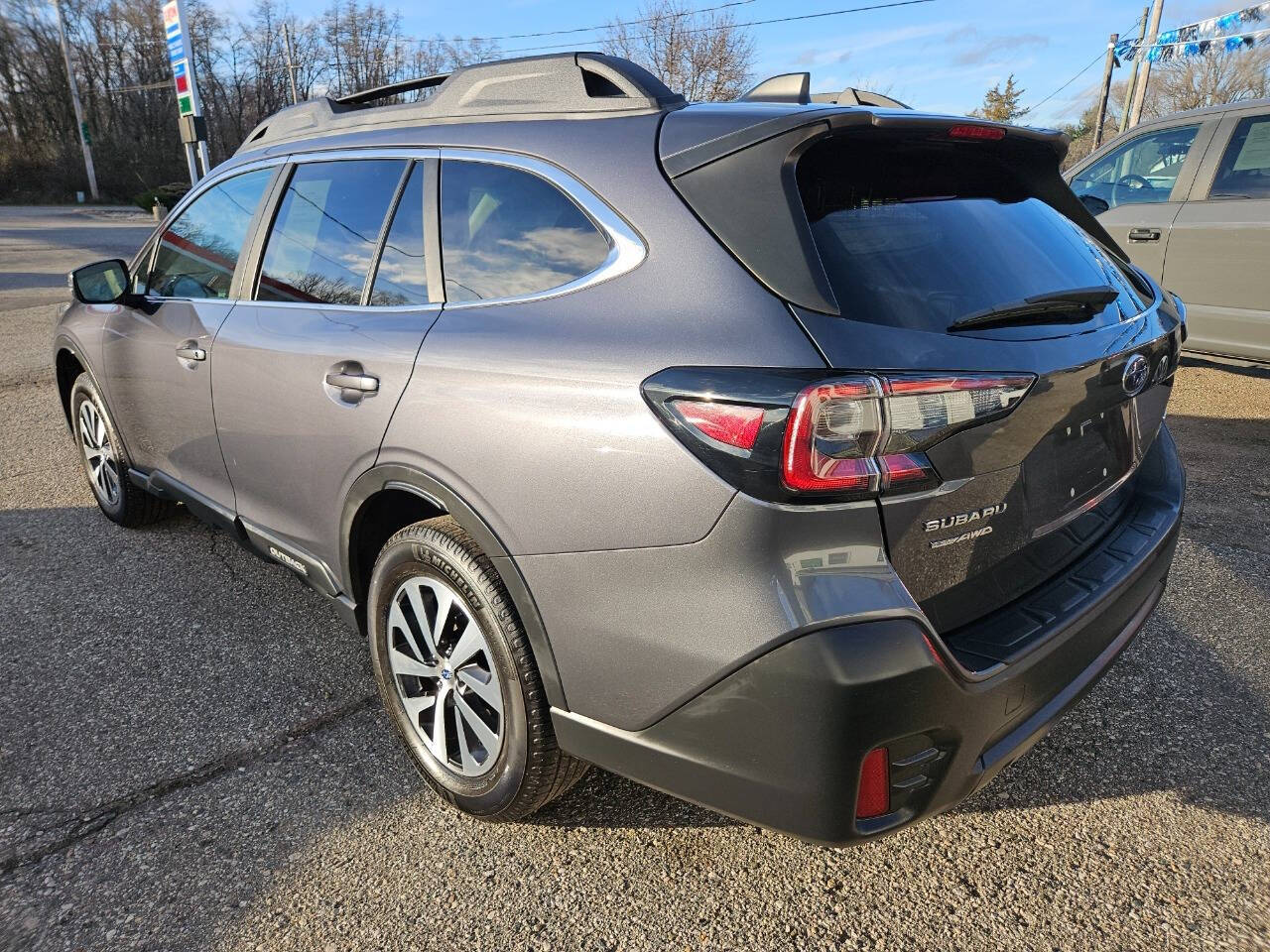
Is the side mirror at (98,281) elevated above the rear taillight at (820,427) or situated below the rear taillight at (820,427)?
above

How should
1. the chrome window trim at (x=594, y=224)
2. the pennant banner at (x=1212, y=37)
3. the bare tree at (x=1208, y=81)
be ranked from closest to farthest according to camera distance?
the chrome window trim at (x=594, y=224) → the pennant banner at (x=1212, y=37) → the bare tree at (x=1208, y=81)

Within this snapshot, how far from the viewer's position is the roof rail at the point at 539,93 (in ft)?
6.74

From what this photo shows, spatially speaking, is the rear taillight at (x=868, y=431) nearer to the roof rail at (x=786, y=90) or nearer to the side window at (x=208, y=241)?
the roof rail at (x=786, y=90)

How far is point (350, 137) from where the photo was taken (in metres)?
2.72

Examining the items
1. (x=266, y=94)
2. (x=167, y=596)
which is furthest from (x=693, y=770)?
(x=266, y=94)

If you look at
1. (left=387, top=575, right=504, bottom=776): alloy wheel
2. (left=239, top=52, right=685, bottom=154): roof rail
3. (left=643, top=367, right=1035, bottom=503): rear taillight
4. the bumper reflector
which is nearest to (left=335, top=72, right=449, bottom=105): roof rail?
(left=239, top=52, right=685, bottom=154): roof rail

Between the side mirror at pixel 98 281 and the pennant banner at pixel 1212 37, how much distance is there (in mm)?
23575

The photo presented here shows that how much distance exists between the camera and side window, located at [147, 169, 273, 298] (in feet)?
10.2

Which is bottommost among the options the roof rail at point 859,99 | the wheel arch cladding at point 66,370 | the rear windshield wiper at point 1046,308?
the wheel arch cladding at point 66,370

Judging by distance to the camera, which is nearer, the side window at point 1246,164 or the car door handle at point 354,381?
the car door handle at point 354,381

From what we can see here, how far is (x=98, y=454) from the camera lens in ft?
14.3

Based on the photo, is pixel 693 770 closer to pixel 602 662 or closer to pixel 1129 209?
pixel 602 662

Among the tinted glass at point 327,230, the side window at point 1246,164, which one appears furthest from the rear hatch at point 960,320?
the side window at point 1246,164

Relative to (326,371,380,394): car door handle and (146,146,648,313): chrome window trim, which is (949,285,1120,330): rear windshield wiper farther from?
(326,371,380,394): car door handle
